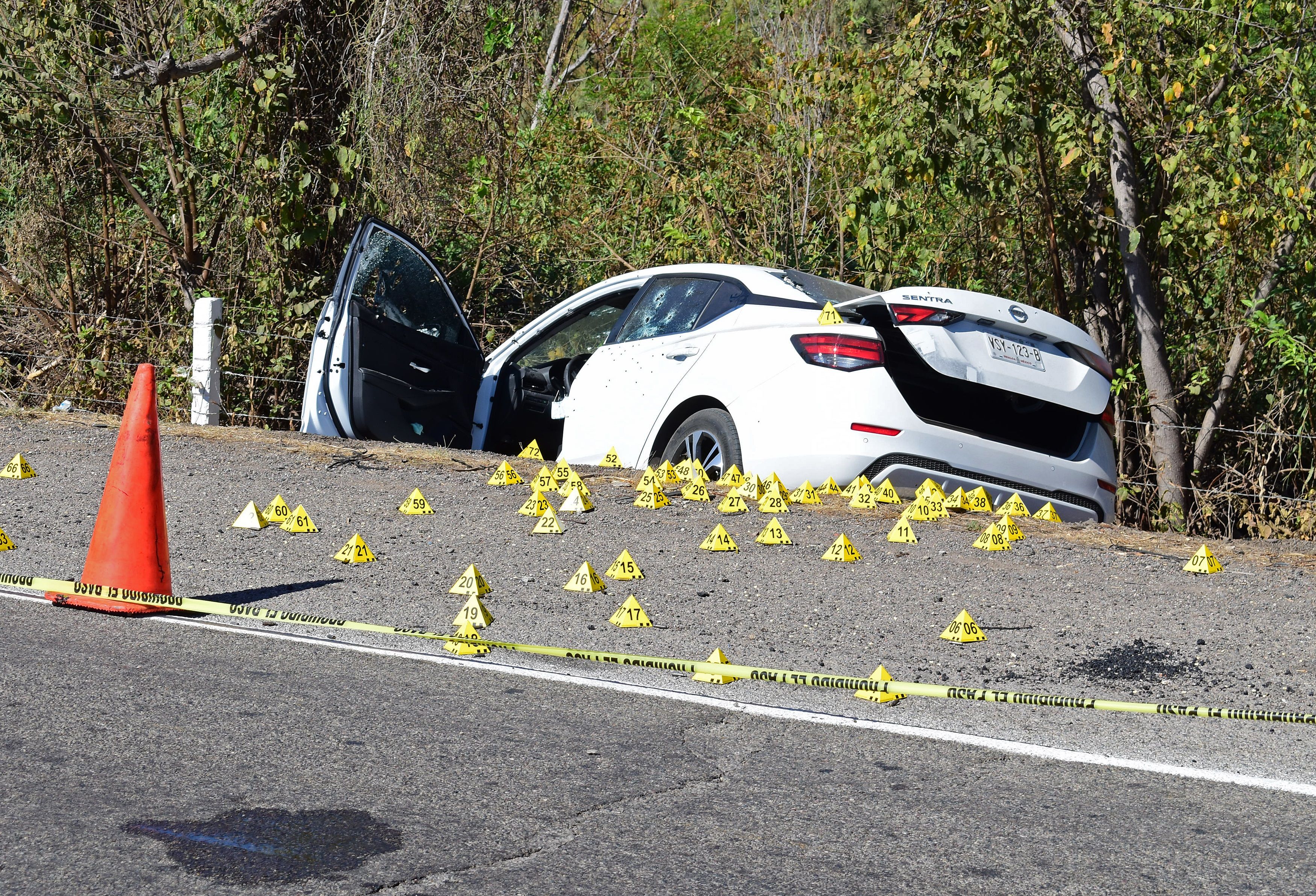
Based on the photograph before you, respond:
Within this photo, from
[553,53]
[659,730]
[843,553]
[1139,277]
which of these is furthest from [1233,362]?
[553,53]

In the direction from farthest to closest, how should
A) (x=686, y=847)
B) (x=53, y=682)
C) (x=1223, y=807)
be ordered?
(x=53, y=682) → (x=1223, y=807) → (x=686, y=847)

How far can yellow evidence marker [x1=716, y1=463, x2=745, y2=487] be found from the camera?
7.66 m

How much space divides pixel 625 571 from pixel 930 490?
1.80 m

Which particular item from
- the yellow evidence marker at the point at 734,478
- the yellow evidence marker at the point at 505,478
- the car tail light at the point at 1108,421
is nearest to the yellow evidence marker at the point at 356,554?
the yellow evidence marker at the point at 505,478

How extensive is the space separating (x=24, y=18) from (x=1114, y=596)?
11.1 meters

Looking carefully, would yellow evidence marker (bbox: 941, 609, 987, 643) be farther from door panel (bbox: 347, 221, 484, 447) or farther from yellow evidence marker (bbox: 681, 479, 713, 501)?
door panel (bbox: 347, 221, 484, 447)

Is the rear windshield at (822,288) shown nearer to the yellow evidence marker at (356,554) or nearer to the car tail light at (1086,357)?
the car tail light at (1086,357)

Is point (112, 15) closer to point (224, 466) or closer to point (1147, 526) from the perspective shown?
point (224, 466)

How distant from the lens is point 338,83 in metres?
12.9

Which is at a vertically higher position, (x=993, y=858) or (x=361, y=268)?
(x=361, y=268)

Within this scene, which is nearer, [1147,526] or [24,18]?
[1147,526]

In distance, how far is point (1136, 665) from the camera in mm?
5375

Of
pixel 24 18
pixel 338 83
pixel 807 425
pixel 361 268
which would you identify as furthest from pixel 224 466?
pixel 24 18

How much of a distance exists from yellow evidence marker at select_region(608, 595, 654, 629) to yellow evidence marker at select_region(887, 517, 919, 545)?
1.74 m
